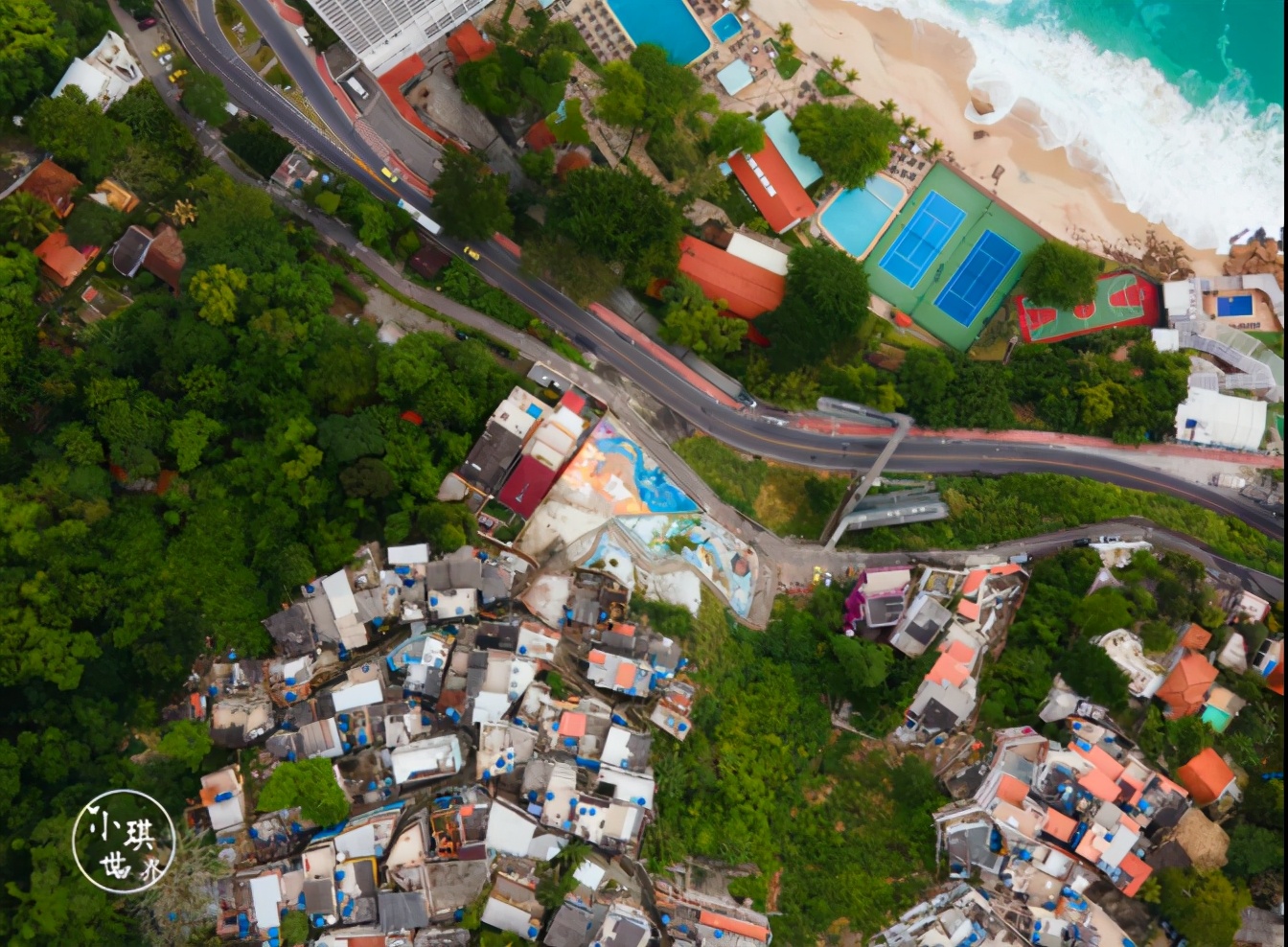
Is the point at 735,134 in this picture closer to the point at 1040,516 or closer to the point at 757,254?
the point at 757,254

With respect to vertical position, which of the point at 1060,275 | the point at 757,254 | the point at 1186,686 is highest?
the point at 757,254

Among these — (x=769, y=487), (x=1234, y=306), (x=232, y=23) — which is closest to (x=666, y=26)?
(x=232, y=23)

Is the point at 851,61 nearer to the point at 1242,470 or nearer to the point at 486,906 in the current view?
the point at 1242,470

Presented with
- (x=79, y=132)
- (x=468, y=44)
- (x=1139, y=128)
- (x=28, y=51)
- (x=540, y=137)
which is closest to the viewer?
(x=79, y=132)

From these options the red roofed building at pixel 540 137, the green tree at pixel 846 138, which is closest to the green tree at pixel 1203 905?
the green tree at pixel 846 138

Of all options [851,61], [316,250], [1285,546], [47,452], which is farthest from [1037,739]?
[47,452]

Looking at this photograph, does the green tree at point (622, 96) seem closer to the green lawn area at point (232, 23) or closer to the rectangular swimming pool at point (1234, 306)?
the green lawn area at point (232, 23)
